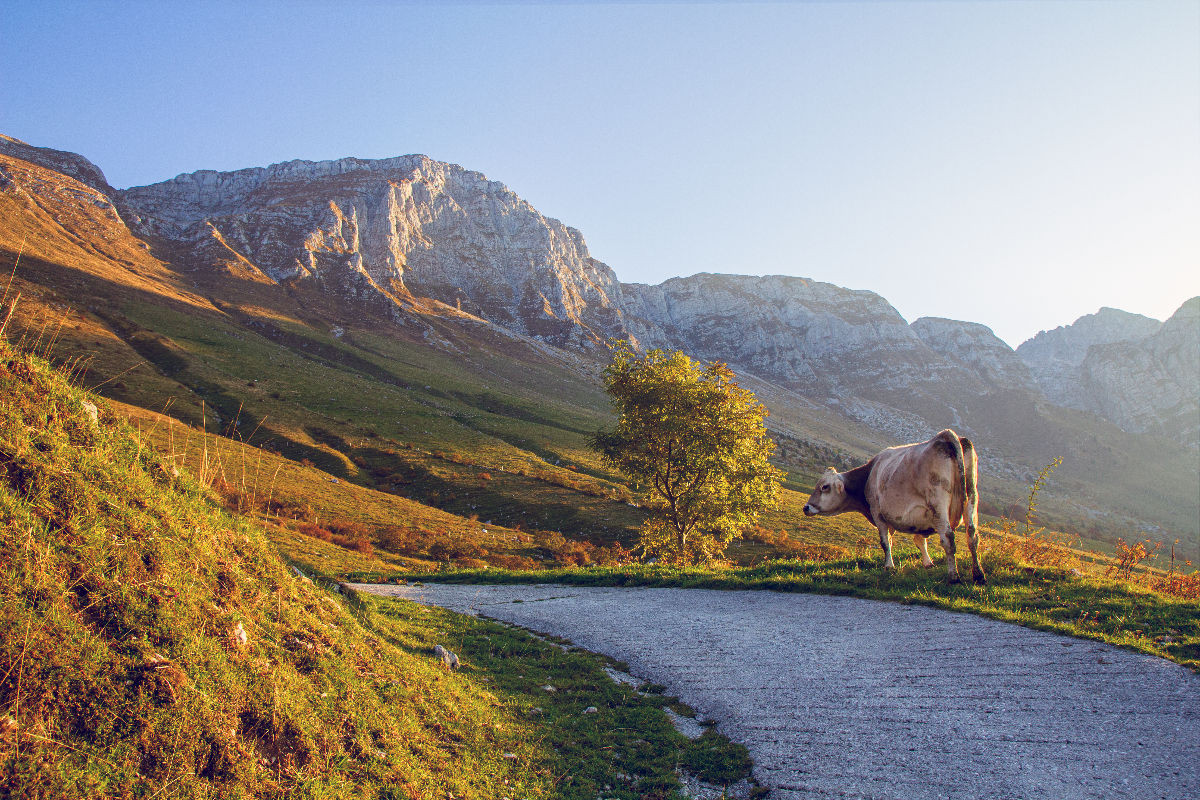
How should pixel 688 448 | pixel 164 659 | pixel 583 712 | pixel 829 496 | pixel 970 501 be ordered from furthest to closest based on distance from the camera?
pixel 688 448 < pixel 829 496 < pixel 970 501 < pixel 583 712 < pixel 164 659

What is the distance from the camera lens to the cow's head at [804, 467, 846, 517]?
16641mm

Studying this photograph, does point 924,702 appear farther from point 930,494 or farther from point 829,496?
point 829,496

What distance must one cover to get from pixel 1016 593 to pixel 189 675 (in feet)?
48.0

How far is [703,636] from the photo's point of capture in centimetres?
1256

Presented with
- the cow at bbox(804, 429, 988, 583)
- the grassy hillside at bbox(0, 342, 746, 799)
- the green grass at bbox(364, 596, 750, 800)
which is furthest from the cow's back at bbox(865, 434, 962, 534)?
the grassy hillside at bbox(0, 342, 746, 799)

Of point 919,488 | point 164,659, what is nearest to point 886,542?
point 919,488

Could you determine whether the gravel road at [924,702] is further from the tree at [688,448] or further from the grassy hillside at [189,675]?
the tree at [688,448]

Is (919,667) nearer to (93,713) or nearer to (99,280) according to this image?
(93,713)

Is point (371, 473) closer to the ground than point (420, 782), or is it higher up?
closer to the ground

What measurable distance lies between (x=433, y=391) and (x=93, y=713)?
109 meters

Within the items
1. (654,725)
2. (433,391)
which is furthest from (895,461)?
(433,391)

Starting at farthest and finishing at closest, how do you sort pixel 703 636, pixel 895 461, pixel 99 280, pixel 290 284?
1. pixel 290 284
2. pixel 99 280
3. pixel 895 461
4. pixel 703 636

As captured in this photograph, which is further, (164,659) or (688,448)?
(688,448)

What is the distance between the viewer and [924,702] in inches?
325
